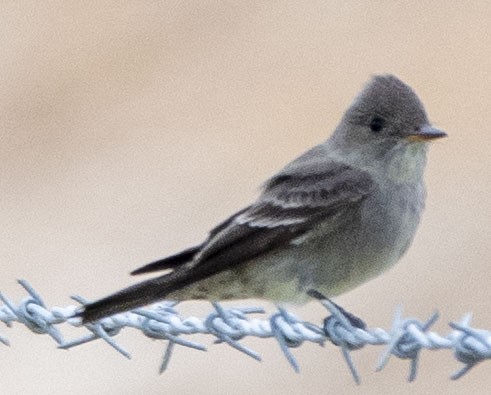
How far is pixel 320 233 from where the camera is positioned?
23.3 ft

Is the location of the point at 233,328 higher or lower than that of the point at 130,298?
lower

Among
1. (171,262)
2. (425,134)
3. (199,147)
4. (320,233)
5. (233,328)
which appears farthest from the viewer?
(199,147)

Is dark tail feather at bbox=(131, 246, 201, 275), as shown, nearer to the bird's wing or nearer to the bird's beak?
the bird's wing

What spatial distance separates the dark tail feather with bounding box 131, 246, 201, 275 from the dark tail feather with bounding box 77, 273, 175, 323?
141 millimetres

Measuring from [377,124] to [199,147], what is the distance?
31.0 feet

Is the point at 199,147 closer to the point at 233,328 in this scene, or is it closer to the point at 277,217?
the point at 277,217

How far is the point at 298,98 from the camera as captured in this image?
1753cm

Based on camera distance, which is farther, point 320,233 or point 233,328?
point 320,233

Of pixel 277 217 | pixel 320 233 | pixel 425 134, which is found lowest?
pixel 320 233

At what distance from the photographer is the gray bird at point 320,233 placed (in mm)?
6977

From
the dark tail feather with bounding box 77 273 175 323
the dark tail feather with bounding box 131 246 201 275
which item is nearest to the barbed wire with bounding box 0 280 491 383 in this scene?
the dark tail feather with bounding box 77 273 175 323

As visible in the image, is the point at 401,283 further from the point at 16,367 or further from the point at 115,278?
the point at 16,367

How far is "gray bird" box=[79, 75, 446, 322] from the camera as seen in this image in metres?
6.98

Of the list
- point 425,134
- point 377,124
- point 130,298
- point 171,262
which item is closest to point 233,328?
point 130,298
